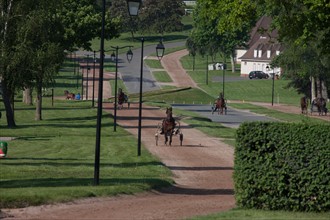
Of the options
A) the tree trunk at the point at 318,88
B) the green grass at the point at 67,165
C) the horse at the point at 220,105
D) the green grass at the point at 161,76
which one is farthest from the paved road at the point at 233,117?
the green grass at the point at 161,76

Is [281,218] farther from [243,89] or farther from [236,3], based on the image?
[243,89]

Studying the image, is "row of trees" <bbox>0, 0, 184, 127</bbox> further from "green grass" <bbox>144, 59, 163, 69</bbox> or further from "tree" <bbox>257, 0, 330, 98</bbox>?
"green grass" <bbox>144, 59, 163, 69</bbox>

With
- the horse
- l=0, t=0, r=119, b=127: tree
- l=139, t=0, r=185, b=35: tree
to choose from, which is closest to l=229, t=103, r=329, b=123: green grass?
the horse

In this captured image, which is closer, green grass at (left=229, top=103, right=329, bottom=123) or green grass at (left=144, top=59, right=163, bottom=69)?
green grass at (left=229, top=103, right=329, bottom=123)

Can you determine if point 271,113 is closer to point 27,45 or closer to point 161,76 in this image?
point 27,45

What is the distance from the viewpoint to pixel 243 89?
11106cm

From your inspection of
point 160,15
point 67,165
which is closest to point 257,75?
point 160,15

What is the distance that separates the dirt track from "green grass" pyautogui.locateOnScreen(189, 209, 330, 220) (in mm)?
992

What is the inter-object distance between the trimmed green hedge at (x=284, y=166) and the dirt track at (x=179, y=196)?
51.2 inches

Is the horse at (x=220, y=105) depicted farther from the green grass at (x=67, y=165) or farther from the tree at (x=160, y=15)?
the tree at (x=160, y=15)

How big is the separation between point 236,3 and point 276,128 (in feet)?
28.4

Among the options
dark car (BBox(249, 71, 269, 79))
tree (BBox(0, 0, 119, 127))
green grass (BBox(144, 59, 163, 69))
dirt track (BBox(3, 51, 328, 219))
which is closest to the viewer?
dirt track (BBox(3, 51, 328, 219))

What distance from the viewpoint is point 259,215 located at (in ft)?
58.1

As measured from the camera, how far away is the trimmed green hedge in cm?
1862
